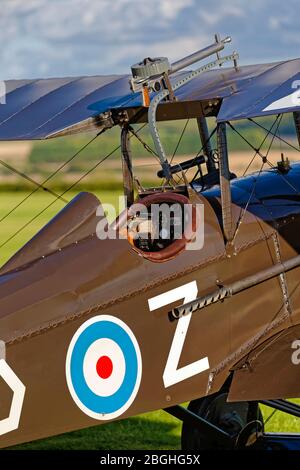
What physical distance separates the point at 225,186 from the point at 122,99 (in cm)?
115

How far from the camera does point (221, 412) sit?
234 inches

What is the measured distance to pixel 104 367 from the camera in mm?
4980

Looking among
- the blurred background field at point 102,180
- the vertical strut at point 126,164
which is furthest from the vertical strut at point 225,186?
the vertical strut at point 126,164

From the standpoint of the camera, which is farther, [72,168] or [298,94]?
[72,168]

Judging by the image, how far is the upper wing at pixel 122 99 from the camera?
17.5 ft

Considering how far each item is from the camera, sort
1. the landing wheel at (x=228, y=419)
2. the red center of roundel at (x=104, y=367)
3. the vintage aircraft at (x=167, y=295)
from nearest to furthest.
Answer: the vintage aircraft at (x=167, y=295), the red center of roundel at (x=104, y=367), the landing wheel at (x=228, y=419)

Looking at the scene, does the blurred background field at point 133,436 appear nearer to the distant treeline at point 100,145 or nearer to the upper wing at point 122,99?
the upper wing at point 122,99

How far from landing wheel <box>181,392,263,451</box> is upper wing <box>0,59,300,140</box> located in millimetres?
1648

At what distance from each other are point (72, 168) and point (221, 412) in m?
13.1

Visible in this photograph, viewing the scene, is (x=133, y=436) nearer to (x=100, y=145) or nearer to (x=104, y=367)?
(x=104, y=367)

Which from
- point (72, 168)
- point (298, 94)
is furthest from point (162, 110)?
point (72, 168)

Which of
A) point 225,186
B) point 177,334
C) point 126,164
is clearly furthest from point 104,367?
point 126,164

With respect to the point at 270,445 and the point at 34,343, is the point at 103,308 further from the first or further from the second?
the point at 270,445

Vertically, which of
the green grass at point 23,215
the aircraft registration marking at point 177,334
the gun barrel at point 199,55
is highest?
the green grass at point 23,215
